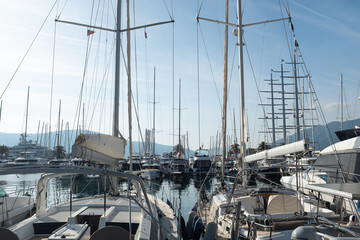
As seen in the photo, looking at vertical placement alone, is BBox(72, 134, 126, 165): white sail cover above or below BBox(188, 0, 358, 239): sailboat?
above

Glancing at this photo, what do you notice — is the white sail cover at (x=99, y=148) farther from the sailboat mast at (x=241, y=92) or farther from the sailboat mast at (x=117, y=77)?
the sailboat mast at (x=241, y=92)

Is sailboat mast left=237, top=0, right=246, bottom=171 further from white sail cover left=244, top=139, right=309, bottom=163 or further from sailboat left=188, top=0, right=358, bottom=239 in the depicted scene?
white sail cover left=244, top=139, right=309, bottom=163

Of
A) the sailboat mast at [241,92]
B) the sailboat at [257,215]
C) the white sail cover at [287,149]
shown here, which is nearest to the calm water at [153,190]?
the sailboat at [257,215]

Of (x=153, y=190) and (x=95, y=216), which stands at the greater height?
(x=153, y=190)

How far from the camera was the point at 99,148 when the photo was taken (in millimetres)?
8539

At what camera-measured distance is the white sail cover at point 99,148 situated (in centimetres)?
805

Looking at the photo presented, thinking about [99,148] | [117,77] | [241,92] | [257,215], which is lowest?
[257,215]

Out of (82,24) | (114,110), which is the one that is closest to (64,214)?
(114,110)

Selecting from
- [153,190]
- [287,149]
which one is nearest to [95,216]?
[153,190]

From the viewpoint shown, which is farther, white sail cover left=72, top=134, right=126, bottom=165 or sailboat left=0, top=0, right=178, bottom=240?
white sail cover left=72, top=134, right=126, bottom=165

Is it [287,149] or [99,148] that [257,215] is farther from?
[99,148]

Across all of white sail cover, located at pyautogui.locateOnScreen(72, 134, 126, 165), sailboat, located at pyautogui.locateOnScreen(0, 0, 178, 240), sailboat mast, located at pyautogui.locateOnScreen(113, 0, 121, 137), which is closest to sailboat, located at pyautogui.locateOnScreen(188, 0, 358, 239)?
sailboat, located at pyautogui.locateOnScreen(0, 0, 178, 240)

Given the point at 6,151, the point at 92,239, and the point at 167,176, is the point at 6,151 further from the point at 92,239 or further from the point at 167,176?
the point at 92,239

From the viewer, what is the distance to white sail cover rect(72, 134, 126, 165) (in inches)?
317
